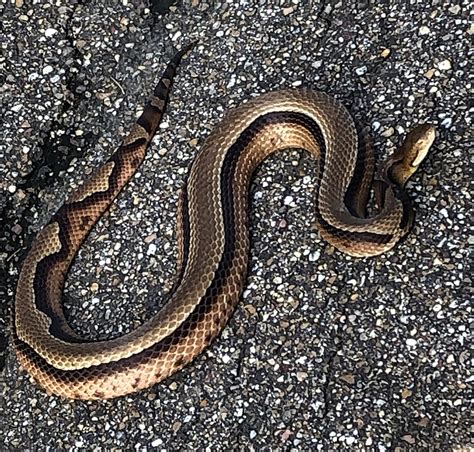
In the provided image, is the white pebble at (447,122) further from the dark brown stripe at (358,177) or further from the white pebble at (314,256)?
the white pebble at (314,256)

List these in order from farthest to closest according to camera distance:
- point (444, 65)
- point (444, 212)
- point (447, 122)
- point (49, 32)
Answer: point (49, 32)
point (444, 65)
point (447, 122)
point (444, 212)

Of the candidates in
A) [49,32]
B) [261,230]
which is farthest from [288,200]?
[49,32]

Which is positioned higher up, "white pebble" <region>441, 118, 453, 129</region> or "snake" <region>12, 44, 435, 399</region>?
"snake" <region>12, 44, 435, 399</region>

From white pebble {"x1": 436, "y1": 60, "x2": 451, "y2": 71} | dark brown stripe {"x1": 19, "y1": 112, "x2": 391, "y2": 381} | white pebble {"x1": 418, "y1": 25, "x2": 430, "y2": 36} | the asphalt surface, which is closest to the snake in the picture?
dark brown stripe {"x1": 19, "y1": 112, "x2": 391, "y2": 381}

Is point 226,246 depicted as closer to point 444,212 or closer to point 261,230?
point 261,230

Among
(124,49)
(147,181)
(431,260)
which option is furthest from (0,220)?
(431,260)

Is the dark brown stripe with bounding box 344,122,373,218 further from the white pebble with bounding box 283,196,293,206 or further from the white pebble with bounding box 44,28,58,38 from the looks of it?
the white pebble with bounding box 44,28,58,38
